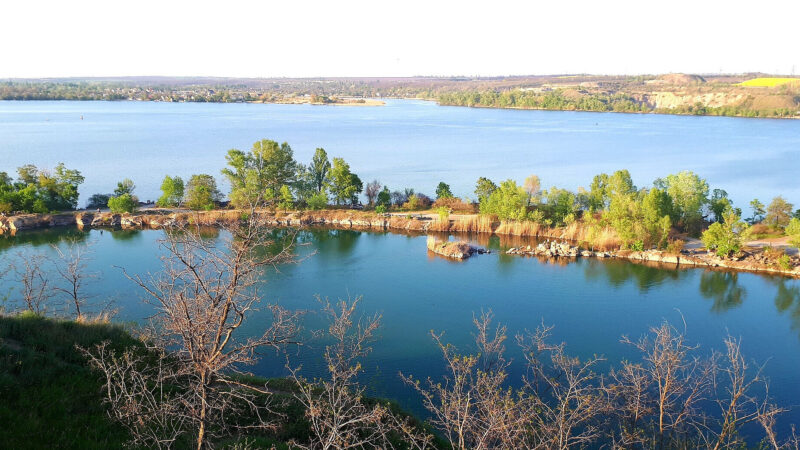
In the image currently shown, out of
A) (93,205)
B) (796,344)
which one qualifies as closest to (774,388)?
(796,344)

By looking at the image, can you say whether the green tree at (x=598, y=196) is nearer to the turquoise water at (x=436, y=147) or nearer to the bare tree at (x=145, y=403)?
the turquoise water at (x=436, y=147)

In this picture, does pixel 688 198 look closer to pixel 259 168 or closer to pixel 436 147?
pixel 259 168

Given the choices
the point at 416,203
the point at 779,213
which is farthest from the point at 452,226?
the point at 779,213

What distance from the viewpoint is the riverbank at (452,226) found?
74.8ft

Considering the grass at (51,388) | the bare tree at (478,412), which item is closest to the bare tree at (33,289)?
the grass at (51,388)

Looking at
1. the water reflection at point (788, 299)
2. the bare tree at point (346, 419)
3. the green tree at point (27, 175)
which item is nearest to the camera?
the bare tree at point (346, 419)

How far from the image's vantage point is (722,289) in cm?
2061

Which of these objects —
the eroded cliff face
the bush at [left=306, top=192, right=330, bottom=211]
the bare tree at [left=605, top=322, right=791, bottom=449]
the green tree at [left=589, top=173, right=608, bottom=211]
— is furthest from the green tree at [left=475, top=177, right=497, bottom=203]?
the eroded cliff face

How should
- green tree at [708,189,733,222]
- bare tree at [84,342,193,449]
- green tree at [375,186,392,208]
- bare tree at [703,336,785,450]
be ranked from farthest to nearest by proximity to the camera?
green tree at [375,186,392,208], green tree at [708,189,733,222], bare tree at [703,336,785,450], bare tree at [84,342,193,449]

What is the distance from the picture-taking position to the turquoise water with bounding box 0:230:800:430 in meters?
14.4

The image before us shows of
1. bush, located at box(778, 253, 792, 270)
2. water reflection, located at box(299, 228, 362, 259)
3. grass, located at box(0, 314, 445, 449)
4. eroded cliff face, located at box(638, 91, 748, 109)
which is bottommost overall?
water reflection, located at box(299, 228, 362, 259)

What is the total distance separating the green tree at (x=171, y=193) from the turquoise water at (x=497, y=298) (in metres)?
4.46

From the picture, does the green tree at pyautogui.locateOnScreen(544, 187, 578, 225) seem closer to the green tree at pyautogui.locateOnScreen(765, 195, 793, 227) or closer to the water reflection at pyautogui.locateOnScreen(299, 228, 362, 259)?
the green tree at pyautogui.locateOnScreen(765, 195, 793, 227)

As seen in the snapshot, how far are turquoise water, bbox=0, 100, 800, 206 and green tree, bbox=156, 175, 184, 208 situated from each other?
14.9 feet
